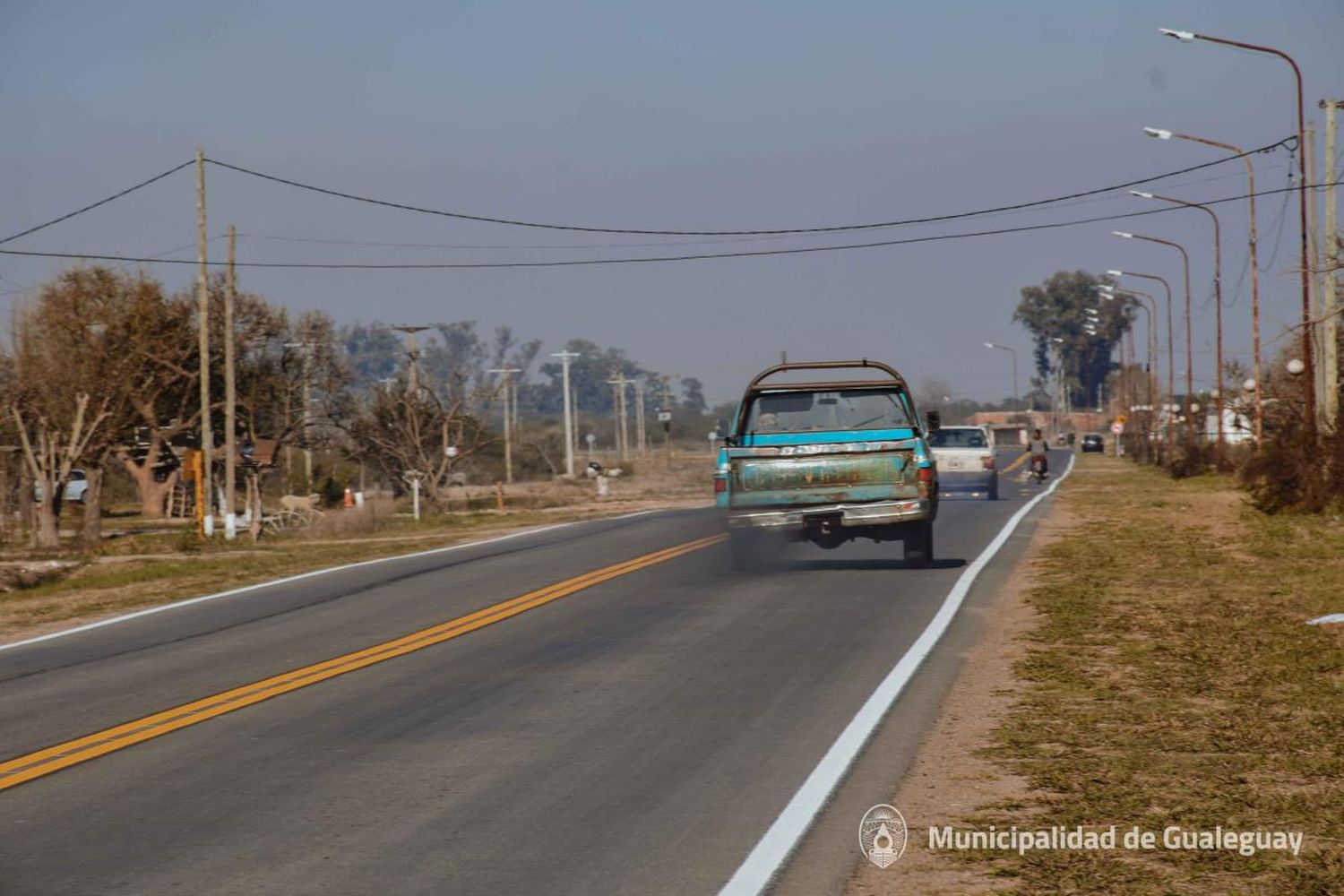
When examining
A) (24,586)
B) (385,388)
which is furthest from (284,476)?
(24,586)

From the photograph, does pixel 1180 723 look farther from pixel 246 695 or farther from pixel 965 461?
pixel 965 461

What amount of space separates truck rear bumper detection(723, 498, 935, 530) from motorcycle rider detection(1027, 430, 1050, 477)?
35.2 metres

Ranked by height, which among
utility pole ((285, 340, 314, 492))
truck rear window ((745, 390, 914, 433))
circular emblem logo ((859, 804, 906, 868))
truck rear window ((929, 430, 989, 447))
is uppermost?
utility pole ((285, 340, 314, 492))

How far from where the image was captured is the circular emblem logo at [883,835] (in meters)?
6.96

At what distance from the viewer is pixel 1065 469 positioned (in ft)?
246

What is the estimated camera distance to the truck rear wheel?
2023 cm

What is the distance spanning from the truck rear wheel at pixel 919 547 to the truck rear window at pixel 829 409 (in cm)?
141

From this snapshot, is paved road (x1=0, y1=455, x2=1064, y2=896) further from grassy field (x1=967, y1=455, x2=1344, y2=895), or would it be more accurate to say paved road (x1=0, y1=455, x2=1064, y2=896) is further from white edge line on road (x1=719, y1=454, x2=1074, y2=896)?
grassy field (x1=967, y1=455, x2=1344, y2=895)

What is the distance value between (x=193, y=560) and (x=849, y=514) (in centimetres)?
1434

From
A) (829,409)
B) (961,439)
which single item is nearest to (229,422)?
(961,439)

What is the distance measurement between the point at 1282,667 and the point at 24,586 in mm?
20021

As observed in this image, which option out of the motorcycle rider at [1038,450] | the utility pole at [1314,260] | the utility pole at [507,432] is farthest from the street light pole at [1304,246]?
the utility pole at [507,432]

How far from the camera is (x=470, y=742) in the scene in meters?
9.62

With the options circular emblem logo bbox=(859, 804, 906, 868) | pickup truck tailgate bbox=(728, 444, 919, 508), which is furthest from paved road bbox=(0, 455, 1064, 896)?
pickup truck tailgate bbox=(728, 444, 919, 508)
